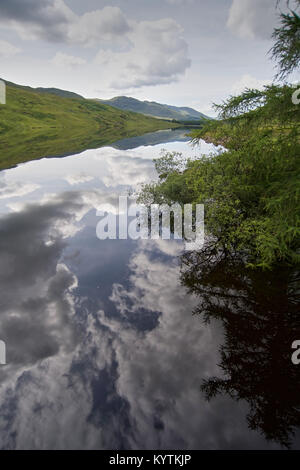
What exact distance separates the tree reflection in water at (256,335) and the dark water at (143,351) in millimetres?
57

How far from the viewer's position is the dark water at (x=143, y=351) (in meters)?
9.97

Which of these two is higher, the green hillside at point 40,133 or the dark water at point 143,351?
the green hillside at point 40,133

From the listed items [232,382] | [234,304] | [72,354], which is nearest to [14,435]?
[72,354]

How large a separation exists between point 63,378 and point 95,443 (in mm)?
3553

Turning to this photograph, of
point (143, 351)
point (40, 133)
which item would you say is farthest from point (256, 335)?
point (40, 133)

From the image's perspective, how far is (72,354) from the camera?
13.4m

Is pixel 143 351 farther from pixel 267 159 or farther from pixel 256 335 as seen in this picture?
pixel 267 159

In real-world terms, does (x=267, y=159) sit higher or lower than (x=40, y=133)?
lower

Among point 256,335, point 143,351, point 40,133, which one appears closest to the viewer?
point 143,351

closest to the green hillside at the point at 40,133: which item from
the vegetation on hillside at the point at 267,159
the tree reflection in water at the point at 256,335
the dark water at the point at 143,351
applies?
the dark water at the point at 143,351

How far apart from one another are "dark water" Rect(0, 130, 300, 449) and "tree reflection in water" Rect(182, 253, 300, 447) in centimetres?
6

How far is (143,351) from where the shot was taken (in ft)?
43.9

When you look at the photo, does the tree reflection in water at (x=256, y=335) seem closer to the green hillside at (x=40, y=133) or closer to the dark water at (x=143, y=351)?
the dark water at (x=143, y=351)

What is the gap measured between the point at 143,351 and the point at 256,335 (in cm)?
652
